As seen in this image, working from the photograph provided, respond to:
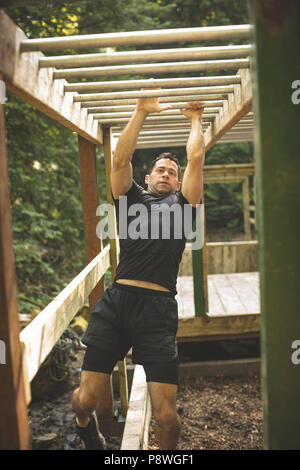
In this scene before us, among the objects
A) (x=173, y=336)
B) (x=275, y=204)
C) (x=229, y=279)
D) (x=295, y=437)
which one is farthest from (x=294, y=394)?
(x=229, y=279)

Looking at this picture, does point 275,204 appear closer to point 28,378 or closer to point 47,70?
point 28,378

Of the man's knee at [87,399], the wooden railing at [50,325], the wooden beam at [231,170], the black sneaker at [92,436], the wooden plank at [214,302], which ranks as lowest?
the black sneaker at [92,436]

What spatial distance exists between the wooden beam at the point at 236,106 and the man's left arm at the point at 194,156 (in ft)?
0.71

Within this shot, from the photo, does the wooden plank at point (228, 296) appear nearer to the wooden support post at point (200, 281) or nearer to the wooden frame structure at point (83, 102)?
the wooden support post at point (200, 281)

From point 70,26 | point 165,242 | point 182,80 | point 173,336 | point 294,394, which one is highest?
point 70,26

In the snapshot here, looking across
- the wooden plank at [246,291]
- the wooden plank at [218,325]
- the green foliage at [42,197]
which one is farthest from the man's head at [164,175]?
the green foliage at [42,197]

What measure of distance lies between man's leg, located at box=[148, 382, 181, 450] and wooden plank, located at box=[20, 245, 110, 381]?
→ 686 mm

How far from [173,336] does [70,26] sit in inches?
265

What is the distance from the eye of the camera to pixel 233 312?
5.16 meters

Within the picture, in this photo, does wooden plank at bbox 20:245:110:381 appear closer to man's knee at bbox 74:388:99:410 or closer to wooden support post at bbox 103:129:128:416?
man's knee at bbox 74:388:99:410

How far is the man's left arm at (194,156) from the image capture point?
7.85ft

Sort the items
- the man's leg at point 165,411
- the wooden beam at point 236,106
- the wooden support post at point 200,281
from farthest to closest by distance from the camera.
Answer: the wooden support post at point 200,281 < the man's leg at point 165,411 < the wooden beam at point 236,106

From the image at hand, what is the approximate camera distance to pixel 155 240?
8.46 ft

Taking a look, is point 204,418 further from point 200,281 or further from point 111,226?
point 111,226
